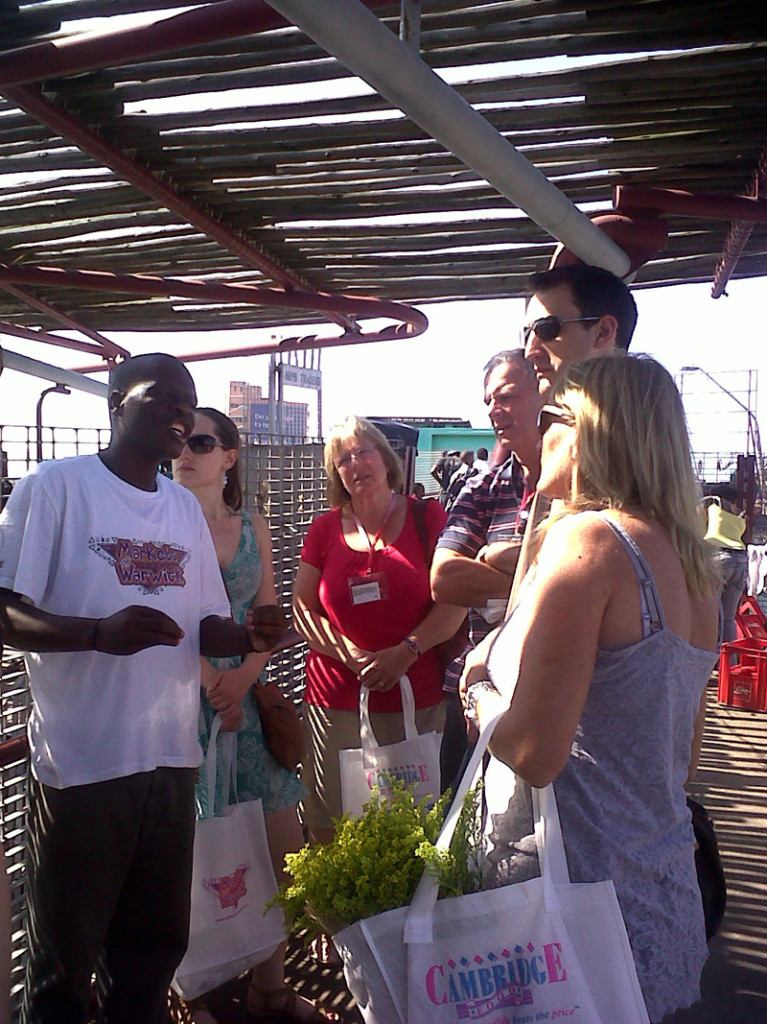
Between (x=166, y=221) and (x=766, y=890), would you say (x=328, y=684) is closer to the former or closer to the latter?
Answer: (x=166, y=221)

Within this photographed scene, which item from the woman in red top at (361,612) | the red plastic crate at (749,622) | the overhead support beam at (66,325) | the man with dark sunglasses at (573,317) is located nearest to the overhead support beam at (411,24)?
the man with dark sunglasses at (573,317)

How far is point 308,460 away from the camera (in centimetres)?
491

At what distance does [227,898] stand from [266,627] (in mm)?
994

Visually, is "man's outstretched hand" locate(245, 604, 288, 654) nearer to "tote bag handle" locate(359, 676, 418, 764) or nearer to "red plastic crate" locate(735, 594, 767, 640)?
"tote bag handle" locate(359, 676, 418, 764)

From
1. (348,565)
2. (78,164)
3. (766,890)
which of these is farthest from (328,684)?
(766,890)

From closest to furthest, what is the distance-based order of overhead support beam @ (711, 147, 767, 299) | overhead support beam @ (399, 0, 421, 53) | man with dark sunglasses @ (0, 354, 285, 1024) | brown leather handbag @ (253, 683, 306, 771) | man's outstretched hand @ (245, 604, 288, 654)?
overhead support beam @ (399, 0, 421, 53)
man with dark sunglasses @ (0, 354, 285, 1024)
man's outstretched hand @ (245, 604, 288, 654)
overhead support beam @ (711, 147, 767, 299)
brown leather handbag @ (253, 683, 306, 771)

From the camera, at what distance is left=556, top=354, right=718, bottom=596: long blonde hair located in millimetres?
1628

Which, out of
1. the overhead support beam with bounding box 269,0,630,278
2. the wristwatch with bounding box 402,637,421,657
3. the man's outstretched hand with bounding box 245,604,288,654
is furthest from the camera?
the wristwatch with bounding box 402,637,421,657

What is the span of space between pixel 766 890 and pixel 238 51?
162 inches

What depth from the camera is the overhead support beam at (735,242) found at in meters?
2.77

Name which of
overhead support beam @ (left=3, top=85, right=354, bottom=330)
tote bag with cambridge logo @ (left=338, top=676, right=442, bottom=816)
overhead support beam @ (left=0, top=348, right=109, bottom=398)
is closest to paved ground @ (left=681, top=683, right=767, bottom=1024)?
tote bag with cambridge logo @ (left=338, top=676, right=442, bottom=816)

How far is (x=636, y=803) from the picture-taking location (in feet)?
5.24

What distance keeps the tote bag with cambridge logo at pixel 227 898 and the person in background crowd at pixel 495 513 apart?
0.90 m

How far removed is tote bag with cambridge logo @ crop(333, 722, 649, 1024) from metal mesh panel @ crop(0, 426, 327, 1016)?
4.60 ft
